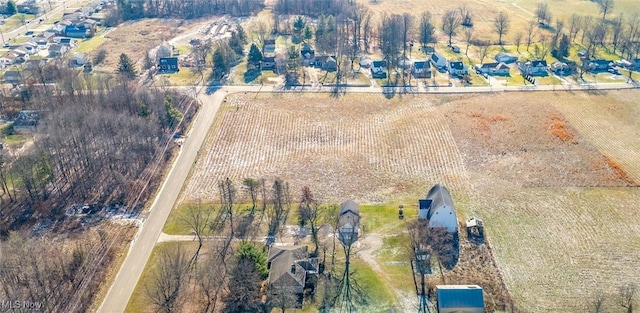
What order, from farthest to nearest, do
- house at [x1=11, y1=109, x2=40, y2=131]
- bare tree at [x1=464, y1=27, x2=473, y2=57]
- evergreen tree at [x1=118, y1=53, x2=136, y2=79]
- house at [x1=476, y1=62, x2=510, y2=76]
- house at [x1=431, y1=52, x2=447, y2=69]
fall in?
bare tree at [x1=464, y1=27, x2=473, y2=57] < house at [x1=431, y1=52, x2=447, y2=69] < house at [x1=476, y1=62, x2=510, y2=76] < evergreen tree at [x1=118, y1=53, x2=136, y2=79] < house at [x1=11, y1=109, x2=40, y2=131]

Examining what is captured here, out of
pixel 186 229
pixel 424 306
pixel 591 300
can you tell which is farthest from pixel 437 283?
pixel 186 229

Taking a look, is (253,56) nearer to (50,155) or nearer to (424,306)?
(50,155)

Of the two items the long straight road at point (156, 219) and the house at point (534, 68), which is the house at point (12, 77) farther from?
the house at point (534, 68)

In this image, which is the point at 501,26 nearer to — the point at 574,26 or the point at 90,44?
the point at 574,26

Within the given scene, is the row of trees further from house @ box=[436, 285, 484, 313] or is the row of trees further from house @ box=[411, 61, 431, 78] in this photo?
house @ box=[436, 285, 484, 313]

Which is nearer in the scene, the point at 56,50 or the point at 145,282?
the point at 145,282

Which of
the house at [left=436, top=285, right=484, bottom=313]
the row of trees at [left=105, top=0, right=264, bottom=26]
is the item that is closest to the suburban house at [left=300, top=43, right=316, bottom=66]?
the row of trees at [left=105, top=0, right=264, bottom=26]

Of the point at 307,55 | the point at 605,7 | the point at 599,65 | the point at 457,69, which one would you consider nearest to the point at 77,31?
the point at 307,55
